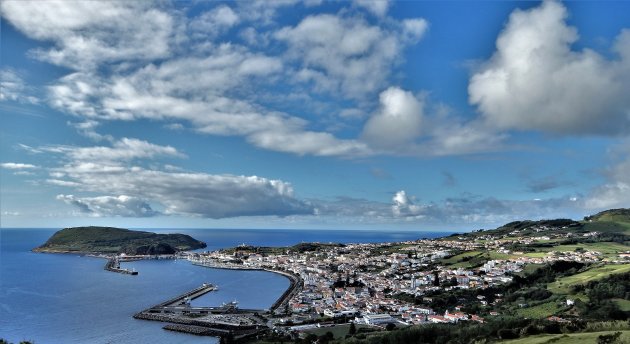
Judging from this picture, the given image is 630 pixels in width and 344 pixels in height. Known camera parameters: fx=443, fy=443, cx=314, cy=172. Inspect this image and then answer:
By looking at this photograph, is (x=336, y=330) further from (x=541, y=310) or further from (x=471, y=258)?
(x=471, y=258)

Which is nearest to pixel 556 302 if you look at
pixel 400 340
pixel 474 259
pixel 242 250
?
pixel 400 340

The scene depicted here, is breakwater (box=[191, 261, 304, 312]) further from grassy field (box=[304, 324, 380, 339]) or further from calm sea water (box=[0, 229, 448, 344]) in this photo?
grassy field (box=[304, 324, 380, 339])


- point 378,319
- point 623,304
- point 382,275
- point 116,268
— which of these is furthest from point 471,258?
point 116,268

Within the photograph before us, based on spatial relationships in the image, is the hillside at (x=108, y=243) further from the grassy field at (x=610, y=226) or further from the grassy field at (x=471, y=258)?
the grassy field at (x=610, y=226)

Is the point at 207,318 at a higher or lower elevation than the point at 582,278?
lower

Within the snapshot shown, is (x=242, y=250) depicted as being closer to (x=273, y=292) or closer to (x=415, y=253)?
(x=415, y=253)

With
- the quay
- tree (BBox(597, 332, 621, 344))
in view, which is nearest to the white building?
tree (BBox(597, 332, 621, 344))
